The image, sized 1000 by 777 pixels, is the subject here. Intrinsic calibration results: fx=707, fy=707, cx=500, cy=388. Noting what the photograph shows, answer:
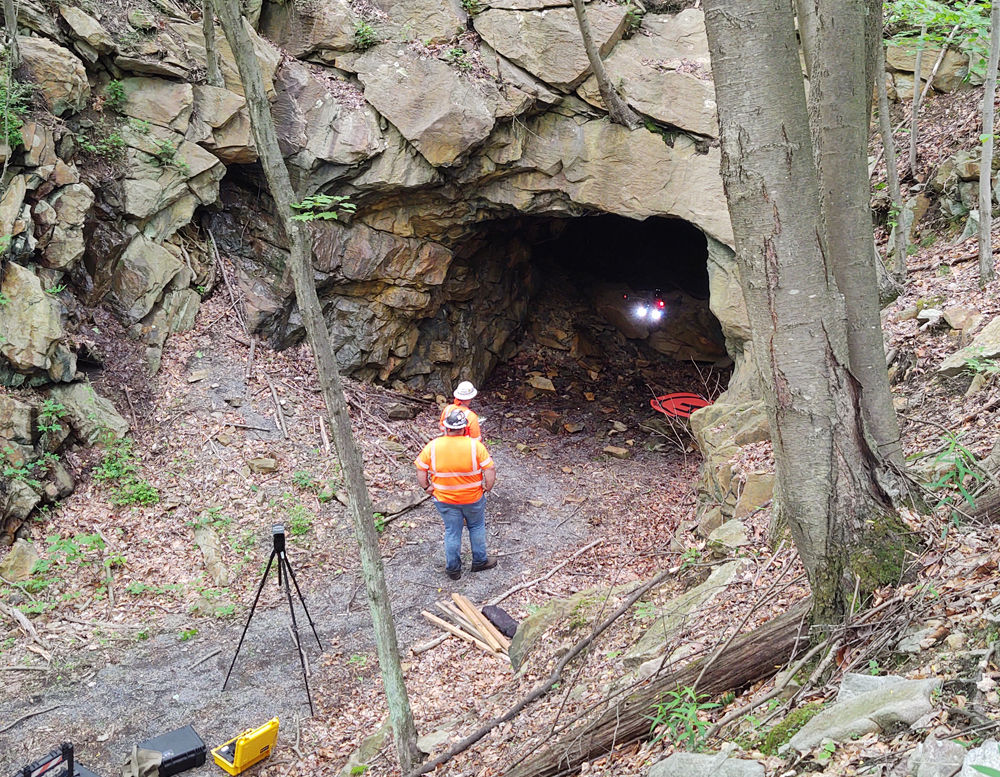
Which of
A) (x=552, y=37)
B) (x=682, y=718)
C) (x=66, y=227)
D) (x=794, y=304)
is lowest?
(x=682, y=718)

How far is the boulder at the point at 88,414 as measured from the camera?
785 cm

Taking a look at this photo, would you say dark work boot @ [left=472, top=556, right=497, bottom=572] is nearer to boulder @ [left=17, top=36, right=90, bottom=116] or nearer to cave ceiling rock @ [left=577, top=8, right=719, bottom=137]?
cave ceiling rock @ [left=577, top=8, right=719, bottom=137]

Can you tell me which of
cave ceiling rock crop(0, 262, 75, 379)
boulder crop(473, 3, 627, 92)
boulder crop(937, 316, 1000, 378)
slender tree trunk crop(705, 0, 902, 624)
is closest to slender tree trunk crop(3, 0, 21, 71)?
cave ceiling rock crop(0, 262, 75, 379)

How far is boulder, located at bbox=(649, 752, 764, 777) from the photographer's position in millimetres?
2512

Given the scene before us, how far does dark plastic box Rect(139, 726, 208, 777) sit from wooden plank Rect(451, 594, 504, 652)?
225 cm

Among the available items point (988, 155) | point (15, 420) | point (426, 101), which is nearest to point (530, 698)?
point (15, 420)

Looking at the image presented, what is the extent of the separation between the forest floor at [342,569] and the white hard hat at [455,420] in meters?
1.69

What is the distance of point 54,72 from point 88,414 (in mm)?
4010

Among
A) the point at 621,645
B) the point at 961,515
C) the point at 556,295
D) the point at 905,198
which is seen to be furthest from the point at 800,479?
the point at 556,295

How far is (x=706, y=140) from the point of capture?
9781mm

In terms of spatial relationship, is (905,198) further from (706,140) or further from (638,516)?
(638,516)

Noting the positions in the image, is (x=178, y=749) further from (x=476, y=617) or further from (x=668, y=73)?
(x=668, y=73)

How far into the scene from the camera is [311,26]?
10.5 m

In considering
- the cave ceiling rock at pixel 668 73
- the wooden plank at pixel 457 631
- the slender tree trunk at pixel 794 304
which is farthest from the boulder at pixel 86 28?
the slender tree trunk at pixel 794 304
